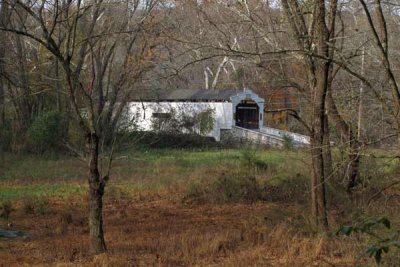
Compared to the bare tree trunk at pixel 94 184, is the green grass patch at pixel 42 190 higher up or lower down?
lower down

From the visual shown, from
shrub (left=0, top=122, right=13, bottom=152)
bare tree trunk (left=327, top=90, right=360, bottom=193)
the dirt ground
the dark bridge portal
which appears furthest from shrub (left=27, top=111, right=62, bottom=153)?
bare tree trunk (left=327, top=90, right=360, bottom=193)

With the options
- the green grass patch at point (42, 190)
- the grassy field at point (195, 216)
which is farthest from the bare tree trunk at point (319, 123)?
the green grass patch at point (42, 190)

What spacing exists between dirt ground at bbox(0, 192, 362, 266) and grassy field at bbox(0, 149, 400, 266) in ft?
0.06

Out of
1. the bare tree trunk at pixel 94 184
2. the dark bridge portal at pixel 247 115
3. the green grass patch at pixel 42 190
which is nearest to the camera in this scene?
the bare tree trunk at pixel 94 184

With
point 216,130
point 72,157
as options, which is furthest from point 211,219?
point 216,130

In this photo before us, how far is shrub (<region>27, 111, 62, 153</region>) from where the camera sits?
32125 mm

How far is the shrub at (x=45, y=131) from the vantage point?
32.1 m

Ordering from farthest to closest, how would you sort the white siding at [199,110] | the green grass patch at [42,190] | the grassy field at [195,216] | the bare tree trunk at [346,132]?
the white siding at [199,110], the green grass patch at [42,190], the bare tree trunk at [346,132], the grassy field at [195,216]

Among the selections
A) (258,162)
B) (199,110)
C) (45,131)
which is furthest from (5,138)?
(199,110)

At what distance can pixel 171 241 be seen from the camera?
416 inches

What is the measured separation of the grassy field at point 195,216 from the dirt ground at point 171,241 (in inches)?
0.8

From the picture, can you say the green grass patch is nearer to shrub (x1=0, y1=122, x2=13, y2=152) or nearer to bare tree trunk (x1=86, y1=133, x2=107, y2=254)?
bare tree trunk (x1=86, y1=133, x2=107, y2=254)

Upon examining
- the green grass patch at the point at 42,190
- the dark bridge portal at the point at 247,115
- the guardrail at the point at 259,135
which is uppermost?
the dark bridge portal at the point at 247,115

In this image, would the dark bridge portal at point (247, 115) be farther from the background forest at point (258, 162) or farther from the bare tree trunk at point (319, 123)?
the bare tree trunk at point (319, 123)
